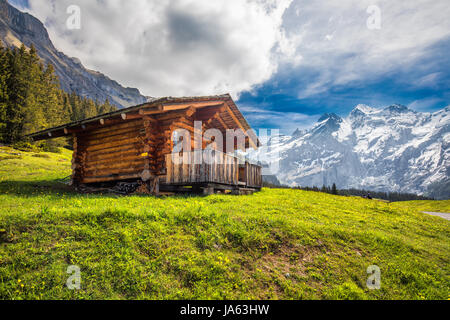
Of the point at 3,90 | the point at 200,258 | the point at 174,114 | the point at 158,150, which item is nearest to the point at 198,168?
the point at 158,150

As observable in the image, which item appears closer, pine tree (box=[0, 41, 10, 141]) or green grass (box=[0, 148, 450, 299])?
green grass (box=[0, 148, 450, 299])

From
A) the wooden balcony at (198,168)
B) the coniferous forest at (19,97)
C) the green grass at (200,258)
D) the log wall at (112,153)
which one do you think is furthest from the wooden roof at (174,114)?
the coniferous forest at (19,97)

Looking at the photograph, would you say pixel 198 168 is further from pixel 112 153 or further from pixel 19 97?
pixel 19 97

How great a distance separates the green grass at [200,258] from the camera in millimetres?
4820

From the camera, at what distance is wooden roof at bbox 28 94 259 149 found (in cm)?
1271

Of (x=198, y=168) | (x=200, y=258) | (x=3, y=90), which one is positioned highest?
(x=3, y=90)

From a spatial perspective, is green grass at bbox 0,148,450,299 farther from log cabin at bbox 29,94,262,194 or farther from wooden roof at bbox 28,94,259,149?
wooden roof at bbox 28,94,259,149

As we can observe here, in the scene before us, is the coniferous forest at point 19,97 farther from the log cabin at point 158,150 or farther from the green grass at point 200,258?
the green grass at point 200,258

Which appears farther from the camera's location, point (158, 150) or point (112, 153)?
point (112, 153)

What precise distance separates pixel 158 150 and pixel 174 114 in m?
2.31

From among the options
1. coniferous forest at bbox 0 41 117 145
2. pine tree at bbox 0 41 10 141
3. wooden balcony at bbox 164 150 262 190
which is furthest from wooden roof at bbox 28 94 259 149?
coniferous forest at bbox 0 41 117 145

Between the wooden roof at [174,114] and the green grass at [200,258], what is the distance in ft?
22.1

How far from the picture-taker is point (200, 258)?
5762 millimetres
